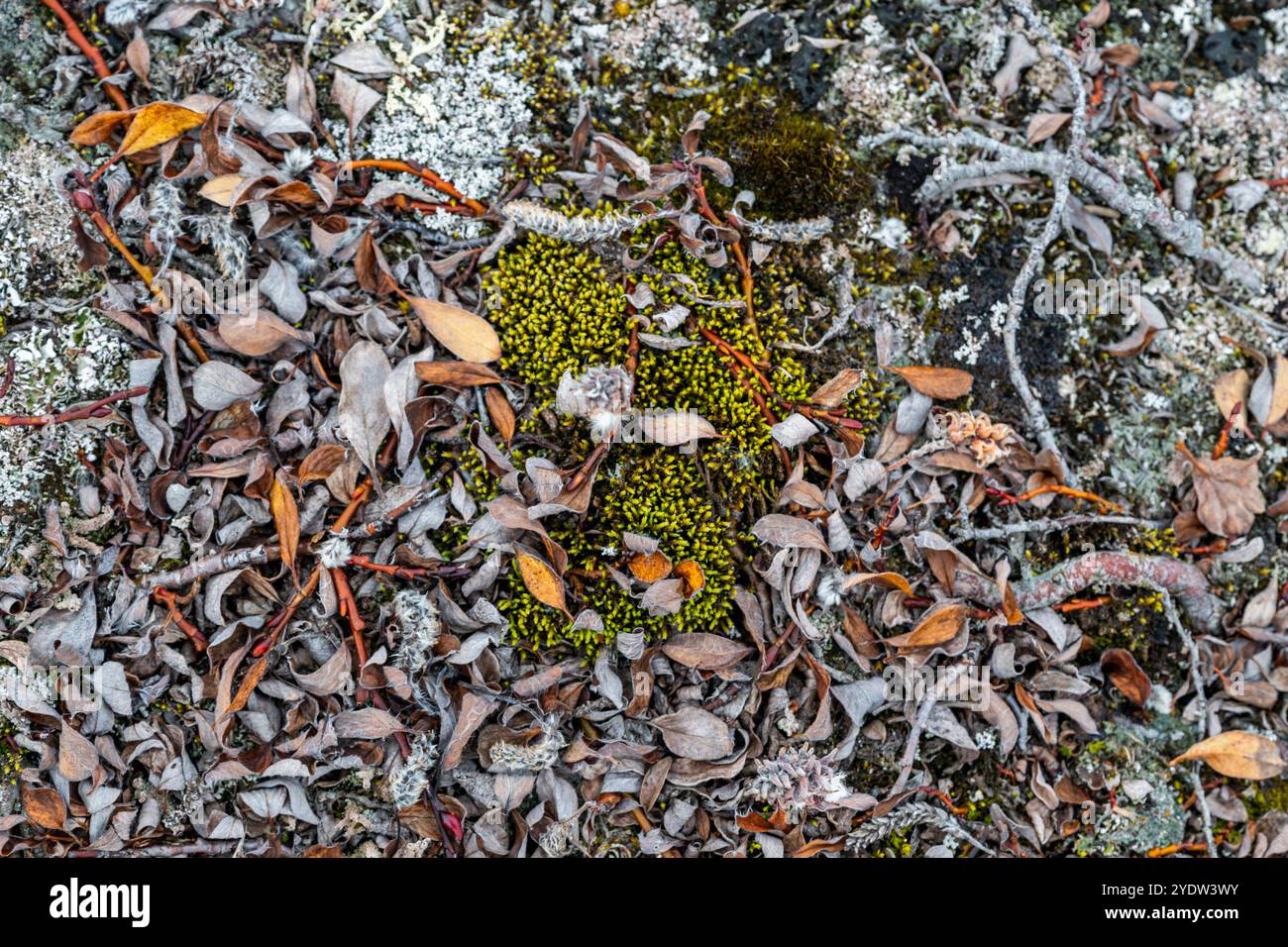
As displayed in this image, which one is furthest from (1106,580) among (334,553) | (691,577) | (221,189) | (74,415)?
(74,415)

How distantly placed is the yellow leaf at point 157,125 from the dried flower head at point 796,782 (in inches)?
109

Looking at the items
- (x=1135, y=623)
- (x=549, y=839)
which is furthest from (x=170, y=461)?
(x=1135, y=623)

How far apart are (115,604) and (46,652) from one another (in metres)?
0.24

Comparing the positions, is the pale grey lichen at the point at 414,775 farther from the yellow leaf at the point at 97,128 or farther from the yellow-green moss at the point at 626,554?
the yellow leaf at the point at 97,128

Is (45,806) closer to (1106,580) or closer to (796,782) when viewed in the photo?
(796,782)

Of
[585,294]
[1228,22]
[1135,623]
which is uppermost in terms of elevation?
[1228,22]

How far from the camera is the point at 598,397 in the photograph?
2.46 m

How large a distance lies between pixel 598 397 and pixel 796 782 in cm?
134

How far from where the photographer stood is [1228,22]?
10.3ft

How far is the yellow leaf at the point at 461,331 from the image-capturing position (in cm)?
261

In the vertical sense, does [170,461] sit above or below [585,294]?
below

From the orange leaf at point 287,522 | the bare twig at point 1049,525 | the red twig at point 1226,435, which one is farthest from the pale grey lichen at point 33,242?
the red twig at point 1226,435

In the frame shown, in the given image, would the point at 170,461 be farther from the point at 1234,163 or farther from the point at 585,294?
the point at 1234,163

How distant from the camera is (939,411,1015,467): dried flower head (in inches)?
107
